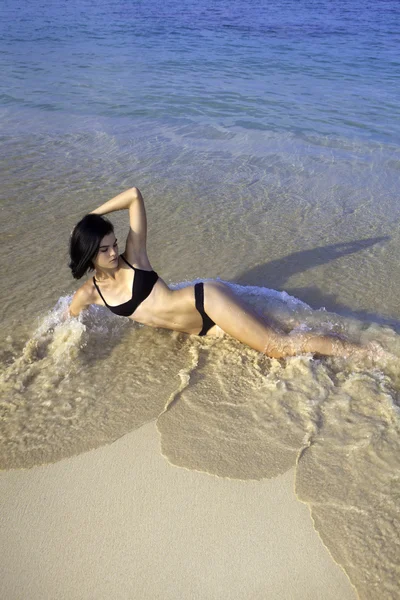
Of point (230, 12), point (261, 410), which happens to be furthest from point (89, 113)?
point (230, 12)

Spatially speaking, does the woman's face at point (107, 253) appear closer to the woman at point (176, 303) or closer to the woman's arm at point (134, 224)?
the woman at point (176, 303)

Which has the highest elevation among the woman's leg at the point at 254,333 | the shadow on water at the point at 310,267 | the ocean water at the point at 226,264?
the woman's leg at the point at 254,333

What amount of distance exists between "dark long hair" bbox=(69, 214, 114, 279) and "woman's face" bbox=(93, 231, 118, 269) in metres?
0.04

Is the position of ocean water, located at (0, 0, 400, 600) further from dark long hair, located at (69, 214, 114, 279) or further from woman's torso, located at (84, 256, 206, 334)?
dark long hair, located at (69, 214, 114, 279)

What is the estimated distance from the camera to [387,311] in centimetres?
449

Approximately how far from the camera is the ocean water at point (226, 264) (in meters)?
3.06

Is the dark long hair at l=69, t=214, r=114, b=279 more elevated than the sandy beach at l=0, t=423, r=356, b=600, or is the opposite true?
the dark long hair at l=69, t=214, r=114, b=279

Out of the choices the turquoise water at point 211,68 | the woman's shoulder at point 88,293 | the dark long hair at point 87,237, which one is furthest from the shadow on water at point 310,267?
the turquoise water at point 211,68

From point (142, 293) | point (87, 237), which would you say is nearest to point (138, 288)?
point (142, 293)

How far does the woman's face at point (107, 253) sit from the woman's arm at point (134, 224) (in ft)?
0.78

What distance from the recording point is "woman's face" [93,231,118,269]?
3.59m

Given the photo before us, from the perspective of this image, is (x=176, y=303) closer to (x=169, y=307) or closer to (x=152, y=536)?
(x=169, y=307)

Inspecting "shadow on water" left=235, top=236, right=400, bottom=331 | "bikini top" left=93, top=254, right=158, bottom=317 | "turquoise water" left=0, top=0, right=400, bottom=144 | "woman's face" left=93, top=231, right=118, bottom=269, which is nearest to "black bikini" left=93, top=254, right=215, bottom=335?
"bikini top" left=93, top=254, right=158, bottom=317

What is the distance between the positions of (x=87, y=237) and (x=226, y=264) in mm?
1951
